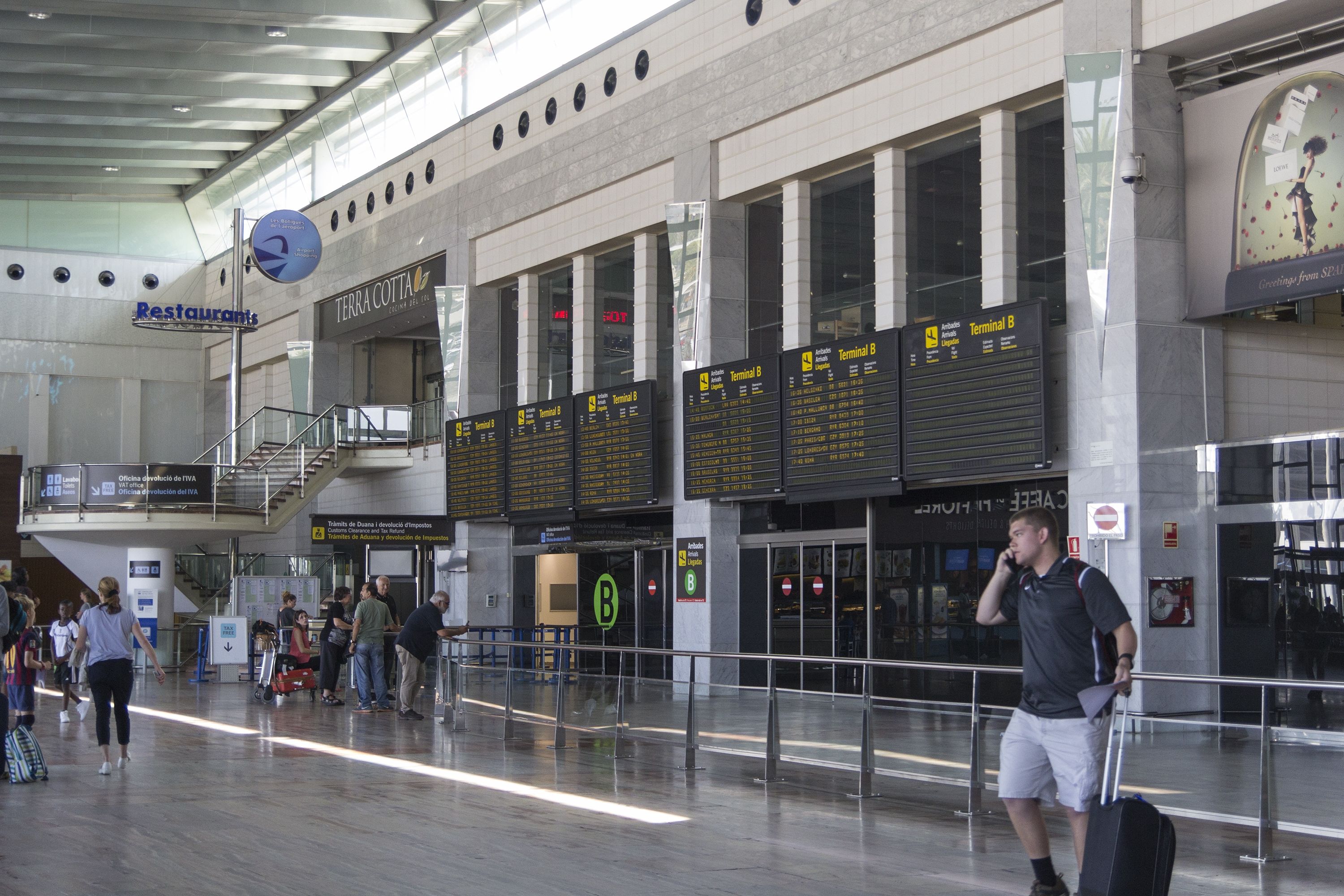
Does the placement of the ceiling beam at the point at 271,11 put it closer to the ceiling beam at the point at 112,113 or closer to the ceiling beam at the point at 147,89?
the ceiling beam at the point at 147,89

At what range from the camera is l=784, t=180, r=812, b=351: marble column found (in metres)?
19.0

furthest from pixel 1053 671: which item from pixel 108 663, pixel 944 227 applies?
pixel 944 227

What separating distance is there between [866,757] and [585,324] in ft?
45.9

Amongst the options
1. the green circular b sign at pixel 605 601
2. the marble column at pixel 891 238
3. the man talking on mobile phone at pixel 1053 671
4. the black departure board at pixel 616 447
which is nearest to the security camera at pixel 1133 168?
the marble column at pixel 891 238

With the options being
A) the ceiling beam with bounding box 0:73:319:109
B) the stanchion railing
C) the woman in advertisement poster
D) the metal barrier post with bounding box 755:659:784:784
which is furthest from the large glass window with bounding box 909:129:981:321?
the ceiling beam with bounding box 0:73:319:109

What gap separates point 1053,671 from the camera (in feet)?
21.3

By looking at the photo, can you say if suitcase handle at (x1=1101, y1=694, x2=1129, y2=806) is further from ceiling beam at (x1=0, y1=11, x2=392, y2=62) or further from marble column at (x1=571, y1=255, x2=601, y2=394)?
ceiling beam at (x1=0, y1=11, x2=392, y2=62)

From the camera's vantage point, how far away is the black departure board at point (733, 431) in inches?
729

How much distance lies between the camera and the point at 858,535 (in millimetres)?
18125

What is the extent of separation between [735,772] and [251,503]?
61.4 ft

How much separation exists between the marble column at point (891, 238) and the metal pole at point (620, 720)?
19.7 feet

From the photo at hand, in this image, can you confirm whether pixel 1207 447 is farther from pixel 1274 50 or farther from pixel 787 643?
pixel 787 643

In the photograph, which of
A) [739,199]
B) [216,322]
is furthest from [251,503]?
[739,199]

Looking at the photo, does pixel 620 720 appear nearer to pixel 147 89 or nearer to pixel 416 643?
pixel 416 643
